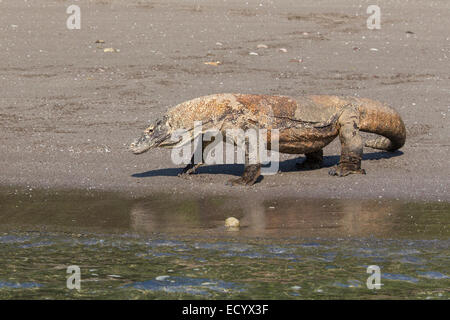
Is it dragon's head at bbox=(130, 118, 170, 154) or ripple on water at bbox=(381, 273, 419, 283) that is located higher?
dragon's head at bbox=(130, 118, 170, 154)

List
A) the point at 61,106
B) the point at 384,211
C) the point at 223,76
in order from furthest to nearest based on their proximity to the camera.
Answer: the point at 223,76 < the point at 61,106 < the point at 384,211

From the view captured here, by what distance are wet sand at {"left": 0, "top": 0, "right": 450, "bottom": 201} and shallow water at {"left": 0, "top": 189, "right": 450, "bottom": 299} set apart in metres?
0.61

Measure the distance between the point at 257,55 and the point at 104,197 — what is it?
7.12 metres

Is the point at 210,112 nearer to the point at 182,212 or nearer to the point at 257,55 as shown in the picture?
the point at 182,212

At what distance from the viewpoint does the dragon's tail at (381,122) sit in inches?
420

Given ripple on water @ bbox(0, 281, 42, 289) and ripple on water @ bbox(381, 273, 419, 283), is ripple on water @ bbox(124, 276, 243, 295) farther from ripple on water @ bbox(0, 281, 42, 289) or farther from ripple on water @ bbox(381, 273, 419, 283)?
ripple on water @ bbox(381, 273, 419, 283)

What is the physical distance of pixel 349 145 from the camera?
34.4 feet

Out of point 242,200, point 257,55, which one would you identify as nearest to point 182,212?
point 242,200

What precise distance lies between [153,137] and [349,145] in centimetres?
215

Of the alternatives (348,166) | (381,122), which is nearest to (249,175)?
(348,166)

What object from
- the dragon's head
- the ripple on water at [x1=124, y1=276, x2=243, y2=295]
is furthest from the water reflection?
the ripple on water at [x1=124, y1=276, x2=243, y2=295]

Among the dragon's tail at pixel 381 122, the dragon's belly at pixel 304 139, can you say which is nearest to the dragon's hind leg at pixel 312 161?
the dragon's belly at pixel 304 139

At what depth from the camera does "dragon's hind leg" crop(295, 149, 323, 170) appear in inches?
428

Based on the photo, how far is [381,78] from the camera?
598 inches
